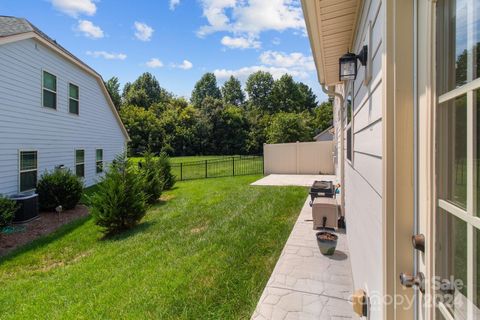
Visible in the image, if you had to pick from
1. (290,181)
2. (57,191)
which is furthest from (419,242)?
(290,181)

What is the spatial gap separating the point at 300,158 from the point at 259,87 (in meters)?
33.7

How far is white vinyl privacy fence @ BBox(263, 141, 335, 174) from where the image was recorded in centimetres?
1311

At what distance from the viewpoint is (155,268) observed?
11.5 feet

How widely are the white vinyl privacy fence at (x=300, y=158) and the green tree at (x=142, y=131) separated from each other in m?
17.6

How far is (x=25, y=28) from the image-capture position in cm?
739

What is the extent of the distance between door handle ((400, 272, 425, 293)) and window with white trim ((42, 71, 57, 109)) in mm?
9918

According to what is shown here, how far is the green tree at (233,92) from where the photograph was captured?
4766 cm

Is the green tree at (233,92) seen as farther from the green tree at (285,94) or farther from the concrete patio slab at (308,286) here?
the concrete patio slab at (308,286)

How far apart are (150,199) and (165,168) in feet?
8.93

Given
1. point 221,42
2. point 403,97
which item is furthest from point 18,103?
point 221,42

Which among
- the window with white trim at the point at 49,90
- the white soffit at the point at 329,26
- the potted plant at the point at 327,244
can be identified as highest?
the window with white trim at the point at 49,90

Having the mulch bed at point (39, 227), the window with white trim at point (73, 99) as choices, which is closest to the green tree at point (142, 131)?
the window with white trim at point (73, 99)

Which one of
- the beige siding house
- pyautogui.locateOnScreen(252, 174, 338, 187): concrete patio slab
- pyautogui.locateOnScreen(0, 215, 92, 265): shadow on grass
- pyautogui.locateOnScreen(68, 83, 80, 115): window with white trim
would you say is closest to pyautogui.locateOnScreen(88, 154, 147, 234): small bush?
pyautogui.locateOnScreen(0, 215, 92, 265): shadow on grass

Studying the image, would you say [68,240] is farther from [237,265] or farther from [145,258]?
[237,265]
